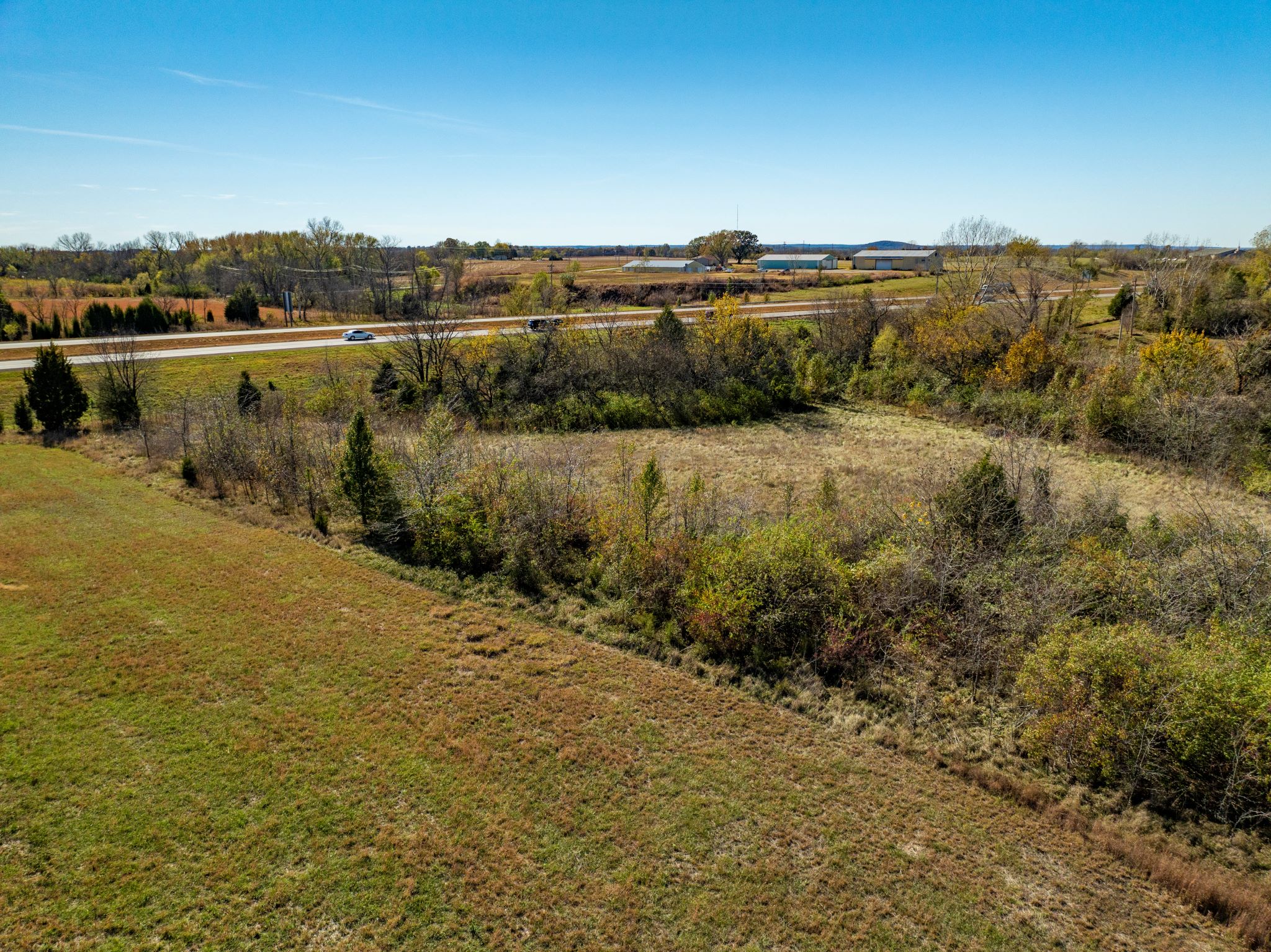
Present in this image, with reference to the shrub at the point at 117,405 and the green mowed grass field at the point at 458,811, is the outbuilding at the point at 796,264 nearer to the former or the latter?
the shrub at the point at 117,405

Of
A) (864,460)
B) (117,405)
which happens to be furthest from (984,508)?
(117,405)

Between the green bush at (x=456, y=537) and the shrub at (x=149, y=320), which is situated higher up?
the shrub at (x=149, y=320)

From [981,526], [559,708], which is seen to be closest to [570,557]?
[559,708]

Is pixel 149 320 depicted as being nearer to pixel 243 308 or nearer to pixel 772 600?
pixel 243 308

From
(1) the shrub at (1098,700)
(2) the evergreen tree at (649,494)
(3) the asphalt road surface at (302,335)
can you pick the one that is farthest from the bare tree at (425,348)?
(1) the shrub at (1098,700)

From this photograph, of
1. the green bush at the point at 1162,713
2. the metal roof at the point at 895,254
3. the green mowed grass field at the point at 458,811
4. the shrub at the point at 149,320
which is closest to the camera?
the green mowed grass field at the point at 458,811

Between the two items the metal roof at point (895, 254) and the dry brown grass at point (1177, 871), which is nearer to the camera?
the dry brown grass at point (1177, 871)

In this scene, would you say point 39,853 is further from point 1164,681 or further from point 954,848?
point 1164,681

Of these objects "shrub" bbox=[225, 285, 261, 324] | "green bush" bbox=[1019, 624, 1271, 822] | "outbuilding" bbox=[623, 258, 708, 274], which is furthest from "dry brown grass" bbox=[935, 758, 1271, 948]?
"outbuilding" bbox=[623, 258, 708, 274]

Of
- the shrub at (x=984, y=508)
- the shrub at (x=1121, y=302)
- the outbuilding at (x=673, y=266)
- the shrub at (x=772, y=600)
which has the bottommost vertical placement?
the shrub at (x=772, y=600)

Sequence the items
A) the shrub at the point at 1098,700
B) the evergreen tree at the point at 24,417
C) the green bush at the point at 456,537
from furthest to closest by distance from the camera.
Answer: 1. the evergreen tree at the point at 24,417
2. the green bush at the point at 456,537
3. the shrub at the point at 1098,700
